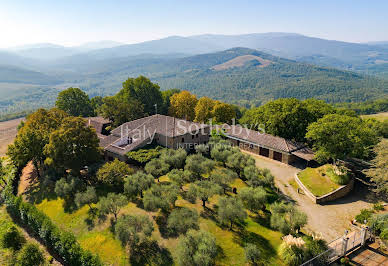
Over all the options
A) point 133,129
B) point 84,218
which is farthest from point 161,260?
point 133,129

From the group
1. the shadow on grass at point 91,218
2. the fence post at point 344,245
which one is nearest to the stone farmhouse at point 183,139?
the shadow on grass at point 91,218

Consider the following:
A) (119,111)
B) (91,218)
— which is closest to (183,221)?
(91,218)

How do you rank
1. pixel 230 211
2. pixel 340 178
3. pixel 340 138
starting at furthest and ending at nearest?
1. pixel 340 138
2. pixel 340 178
3. pixel 230 211

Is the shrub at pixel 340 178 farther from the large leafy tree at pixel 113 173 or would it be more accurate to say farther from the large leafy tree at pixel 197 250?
the large leafy tree at pixel 113 173

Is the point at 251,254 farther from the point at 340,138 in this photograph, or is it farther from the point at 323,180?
the point at 340,138

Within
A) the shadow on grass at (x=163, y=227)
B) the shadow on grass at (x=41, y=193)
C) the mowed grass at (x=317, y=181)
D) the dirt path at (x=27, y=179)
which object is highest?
the mowed grass at (x=317, y=181)

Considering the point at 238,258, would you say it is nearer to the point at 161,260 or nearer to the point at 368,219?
the point at 161,260
